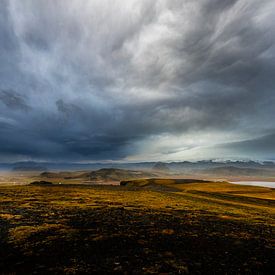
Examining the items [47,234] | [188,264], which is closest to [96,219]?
[47,234]

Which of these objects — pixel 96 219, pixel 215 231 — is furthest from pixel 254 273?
pixel 96 219

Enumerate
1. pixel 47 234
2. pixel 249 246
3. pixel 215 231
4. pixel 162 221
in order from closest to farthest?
pixel 249 246, pixel 47 234, pixel 215 231, pixel 162 221

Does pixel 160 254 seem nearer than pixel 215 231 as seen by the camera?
Yes

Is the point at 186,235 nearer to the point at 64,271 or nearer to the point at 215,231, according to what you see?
the point at 215,231

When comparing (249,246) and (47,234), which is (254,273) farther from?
(47,234)

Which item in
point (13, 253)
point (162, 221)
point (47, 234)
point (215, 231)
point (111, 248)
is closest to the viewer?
point (13, 253)

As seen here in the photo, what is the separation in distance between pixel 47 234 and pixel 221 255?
15.0m

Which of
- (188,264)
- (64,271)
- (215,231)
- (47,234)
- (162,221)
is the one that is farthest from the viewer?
(162,221)

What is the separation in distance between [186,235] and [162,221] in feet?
22.0

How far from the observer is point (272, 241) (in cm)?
2052

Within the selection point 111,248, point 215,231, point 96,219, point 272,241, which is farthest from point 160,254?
point 96,219

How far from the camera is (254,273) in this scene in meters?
13.1

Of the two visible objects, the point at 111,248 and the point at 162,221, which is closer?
the point at 111,248

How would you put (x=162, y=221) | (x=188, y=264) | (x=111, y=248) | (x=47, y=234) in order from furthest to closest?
(x=162, y=221) → (x=47, y=234) → (x=111, y=248) → (x=188, y=264)
